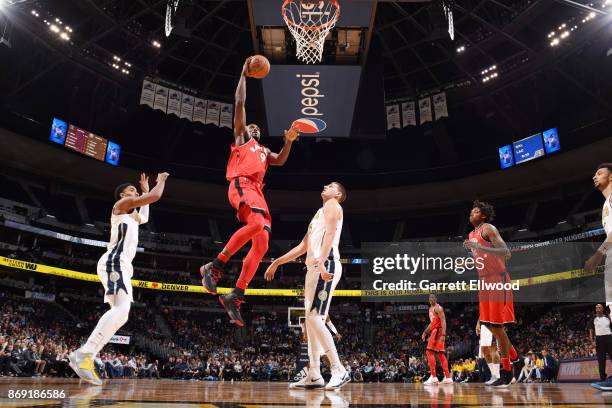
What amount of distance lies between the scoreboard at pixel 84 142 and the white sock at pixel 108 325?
2122 centimetres

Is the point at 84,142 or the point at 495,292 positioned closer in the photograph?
the point at 495,292

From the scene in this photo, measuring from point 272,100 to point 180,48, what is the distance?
11.3 m

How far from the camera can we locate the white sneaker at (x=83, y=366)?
4.36 meters

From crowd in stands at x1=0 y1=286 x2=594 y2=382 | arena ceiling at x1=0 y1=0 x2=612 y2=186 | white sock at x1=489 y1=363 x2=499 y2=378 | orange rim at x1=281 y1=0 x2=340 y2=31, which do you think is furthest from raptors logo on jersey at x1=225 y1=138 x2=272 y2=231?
arena ceiling at x1=0 y1=0 x2=612 y2=186

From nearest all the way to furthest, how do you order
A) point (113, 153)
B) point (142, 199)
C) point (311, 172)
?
point (142, 199)
point (113, 153)
point (311, 172)

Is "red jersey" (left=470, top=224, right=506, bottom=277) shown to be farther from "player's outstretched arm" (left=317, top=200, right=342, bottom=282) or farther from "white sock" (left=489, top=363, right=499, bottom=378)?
"player's outstretched arm" (left=317, top=200, right=342, bottom=282)

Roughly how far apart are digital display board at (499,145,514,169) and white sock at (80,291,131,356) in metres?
23.4

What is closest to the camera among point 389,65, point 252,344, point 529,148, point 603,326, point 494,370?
point 494,370

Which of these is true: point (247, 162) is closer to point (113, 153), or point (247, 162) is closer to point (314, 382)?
point (314, 382)

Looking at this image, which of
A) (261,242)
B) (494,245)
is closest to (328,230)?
(261,242)

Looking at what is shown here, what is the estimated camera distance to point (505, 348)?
6.33 metres

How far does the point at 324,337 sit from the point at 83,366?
7.23 feet

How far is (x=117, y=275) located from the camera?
481 centimetres

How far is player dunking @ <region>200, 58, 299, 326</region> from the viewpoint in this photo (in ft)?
15.7
